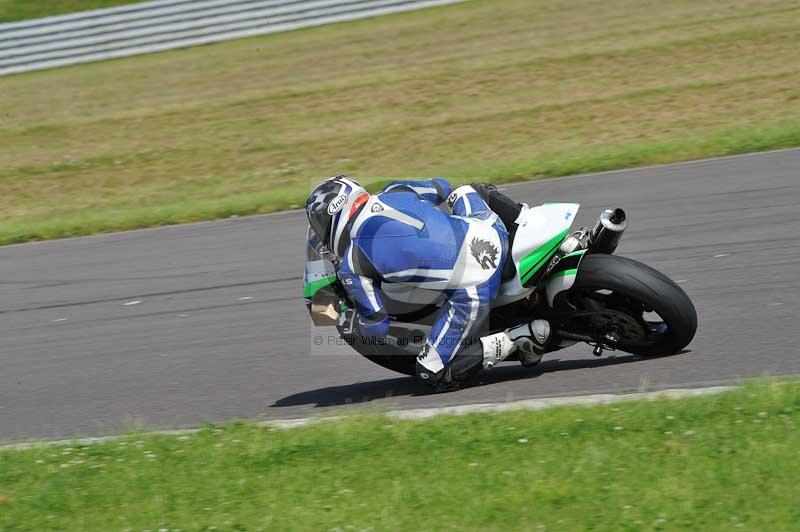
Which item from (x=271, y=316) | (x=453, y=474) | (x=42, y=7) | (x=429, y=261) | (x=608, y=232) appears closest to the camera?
(x=453, y=474)

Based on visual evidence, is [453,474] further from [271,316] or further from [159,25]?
[159,25]

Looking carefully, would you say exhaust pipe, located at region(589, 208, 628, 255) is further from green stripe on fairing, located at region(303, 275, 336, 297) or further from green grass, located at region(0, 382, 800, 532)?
green stripe on fairing, located at region(303, 275, 336, 297)

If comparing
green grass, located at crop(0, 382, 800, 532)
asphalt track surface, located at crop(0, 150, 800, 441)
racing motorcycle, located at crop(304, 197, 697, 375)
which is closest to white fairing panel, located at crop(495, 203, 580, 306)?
racing motorcycle, located at crop(304, 197, 697, 375)

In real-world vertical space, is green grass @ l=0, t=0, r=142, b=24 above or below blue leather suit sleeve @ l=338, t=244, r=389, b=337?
above

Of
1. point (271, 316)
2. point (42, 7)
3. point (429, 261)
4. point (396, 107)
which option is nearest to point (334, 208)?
point (429, 261)

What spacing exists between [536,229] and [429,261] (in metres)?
0.64

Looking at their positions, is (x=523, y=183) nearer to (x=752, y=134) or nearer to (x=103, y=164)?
(x=752, y=134)

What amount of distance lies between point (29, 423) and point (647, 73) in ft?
39.9

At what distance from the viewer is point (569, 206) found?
611cm

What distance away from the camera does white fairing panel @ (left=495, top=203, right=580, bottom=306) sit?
598 cm

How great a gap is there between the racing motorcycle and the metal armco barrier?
1702cm

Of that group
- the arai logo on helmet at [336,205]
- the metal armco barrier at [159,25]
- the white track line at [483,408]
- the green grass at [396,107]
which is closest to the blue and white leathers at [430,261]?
the arai logo on helmet at [336,205]

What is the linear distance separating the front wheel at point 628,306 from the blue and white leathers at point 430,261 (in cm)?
51

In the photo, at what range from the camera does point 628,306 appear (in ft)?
20.0
